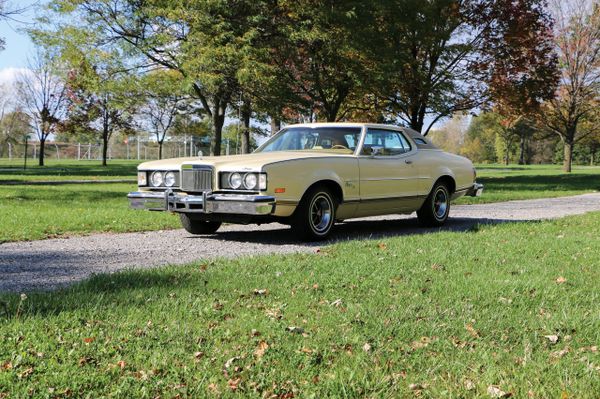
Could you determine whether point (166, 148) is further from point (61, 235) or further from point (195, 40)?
point (61, 235)

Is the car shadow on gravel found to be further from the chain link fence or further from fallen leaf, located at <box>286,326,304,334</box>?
the chain link fence

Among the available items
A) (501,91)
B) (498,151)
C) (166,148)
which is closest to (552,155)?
(498,151)

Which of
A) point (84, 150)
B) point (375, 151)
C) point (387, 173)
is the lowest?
point (387, 173)

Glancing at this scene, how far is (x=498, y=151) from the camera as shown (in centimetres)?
8875

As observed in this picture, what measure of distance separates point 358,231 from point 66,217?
15.9ft

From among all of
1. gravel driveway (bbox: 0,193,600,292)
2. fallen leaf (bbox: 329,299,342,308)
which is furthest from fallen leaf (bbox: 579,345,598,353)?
gravel driveway (bbox: 0,193,600,292)

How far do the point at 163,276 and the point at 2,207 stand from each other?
7.78 metres

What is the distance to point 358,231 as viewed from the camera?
31.3ft

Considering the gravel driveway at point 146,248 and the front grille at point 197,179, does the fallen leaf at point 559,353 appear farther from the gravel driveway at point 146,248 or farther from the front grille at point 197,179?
the front grille at point 197,179

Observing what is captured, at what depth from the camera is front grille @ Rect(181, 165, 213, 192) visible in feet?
25.9

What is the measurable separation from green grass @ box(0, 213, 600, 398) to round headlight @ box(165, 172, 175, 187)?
8.11ft

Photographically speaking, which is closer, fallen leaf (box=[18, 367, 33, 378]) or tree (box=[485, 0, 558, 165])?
fallen leaf (box=[18, 367, 33, 378])

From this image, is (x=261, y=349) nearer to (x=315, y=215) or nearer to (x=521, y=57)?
(x=315, y=215)

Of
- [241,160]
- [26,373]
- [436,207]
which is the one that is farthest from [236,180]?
[26,373]
